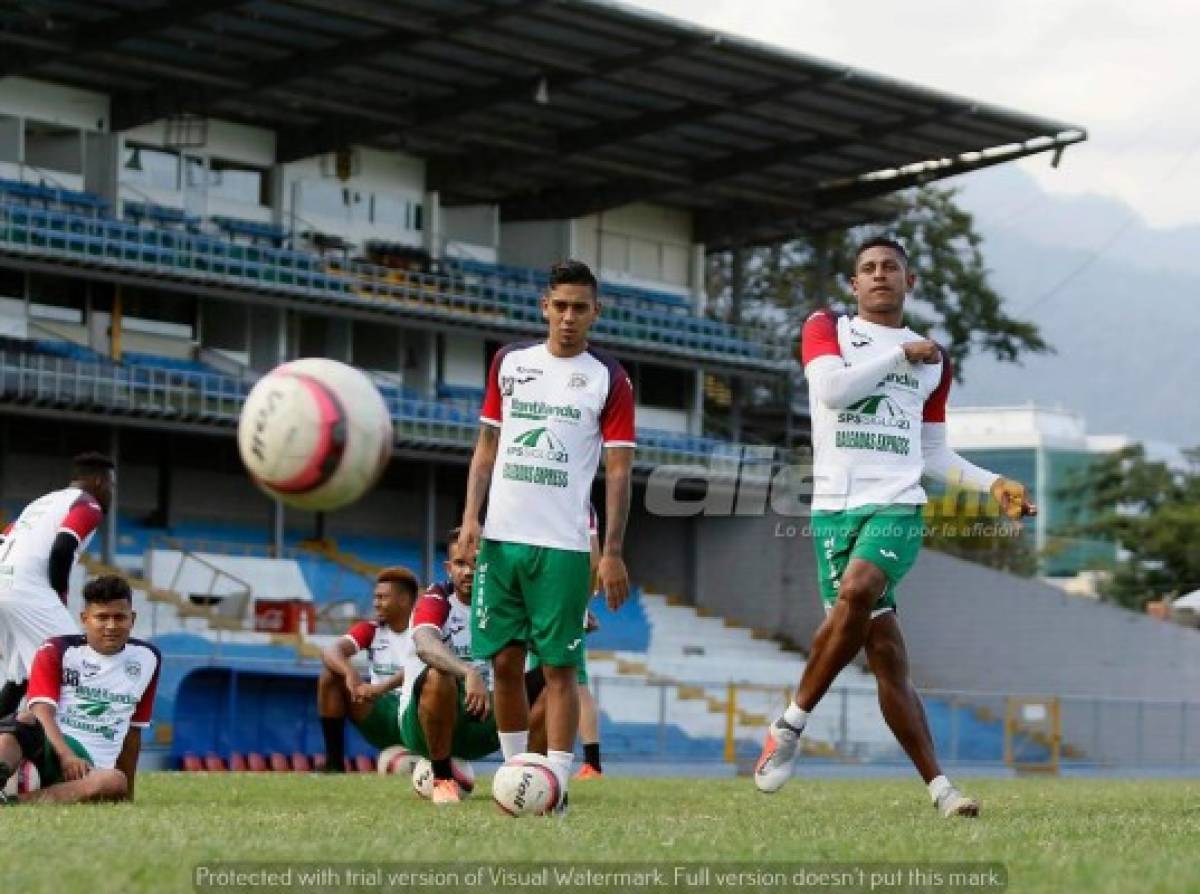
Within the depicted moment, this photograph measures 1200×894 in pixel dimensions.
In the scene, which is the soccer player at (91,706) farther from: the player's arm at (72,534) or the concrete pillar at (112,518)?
the concrete pillar at (112,518)

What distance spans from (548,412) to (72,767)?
9.42 ft

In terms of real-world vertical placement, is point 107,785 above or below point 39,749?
below

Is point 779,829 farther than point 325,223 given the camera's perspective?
No

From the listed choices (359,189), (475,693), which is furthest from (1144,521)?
(475,693)

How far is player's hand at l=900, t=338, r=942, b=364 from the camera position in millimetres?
10508

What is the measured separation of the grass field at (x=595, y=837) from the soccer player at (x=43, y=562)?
1.14 meters

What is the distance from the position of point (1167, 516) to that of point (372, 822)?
5623cm

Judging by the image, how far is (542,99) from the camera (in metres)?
41.7

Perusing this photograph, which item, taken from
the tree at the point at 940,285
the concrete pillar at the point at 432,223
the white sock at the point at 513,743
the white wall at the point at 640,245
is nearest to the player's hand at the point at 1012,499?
the white sock at the point at 513,743

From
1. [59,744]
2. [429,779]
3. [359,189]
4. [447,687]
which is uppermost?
[359,189]

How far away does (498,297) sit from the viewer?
1834 inches

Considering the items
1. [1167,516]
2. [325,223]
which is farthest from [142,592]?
[1167,516]

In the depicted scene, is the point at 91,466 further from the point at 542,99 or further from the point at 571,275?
the point at 542,99

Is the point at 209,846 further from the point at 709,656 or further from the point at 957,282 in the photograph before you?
the point at 957,282
